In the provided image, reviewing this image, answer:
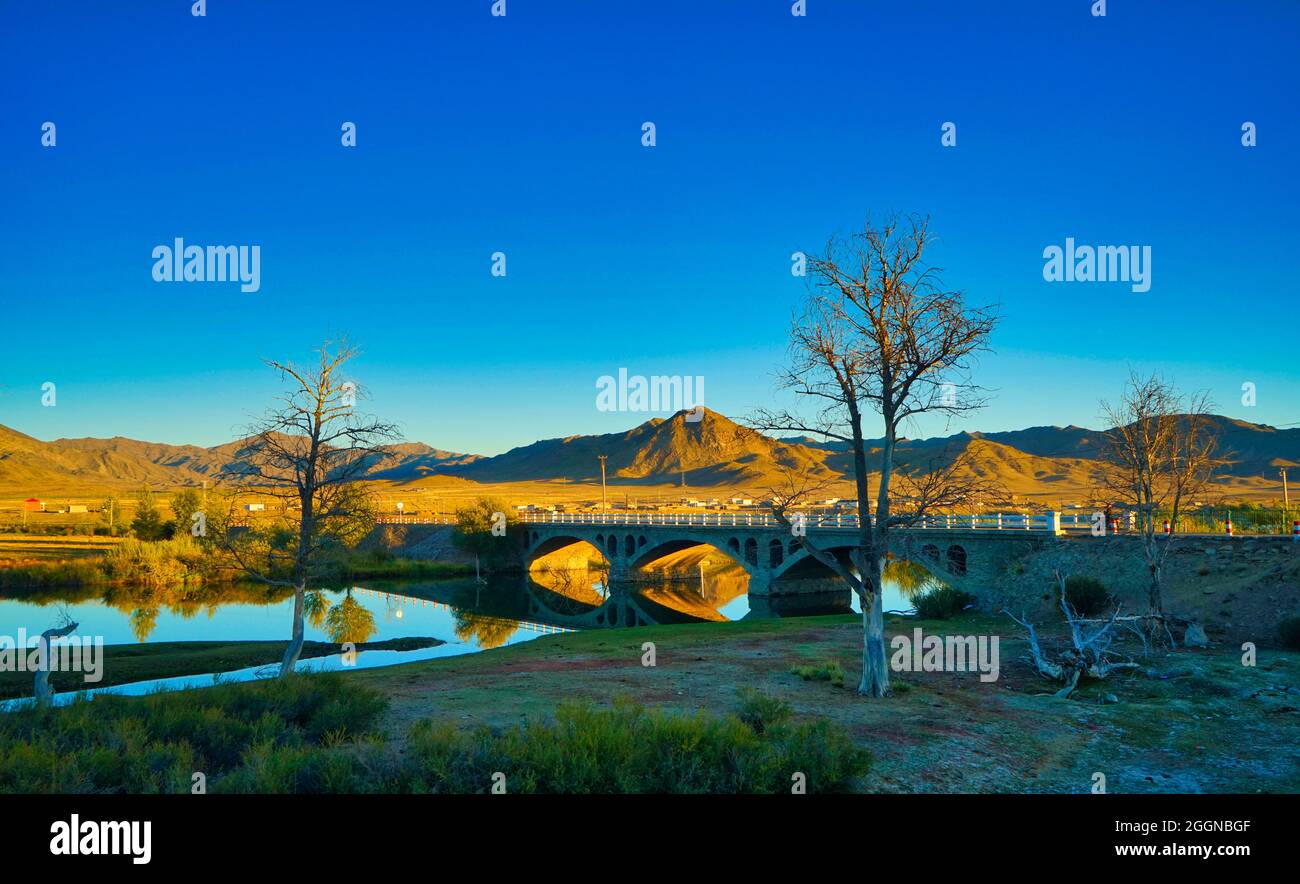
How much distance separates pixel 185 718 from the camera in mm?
11641

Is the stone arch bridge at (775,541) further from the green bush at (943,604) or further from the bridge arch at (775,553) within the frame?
the green bush at (943,604)

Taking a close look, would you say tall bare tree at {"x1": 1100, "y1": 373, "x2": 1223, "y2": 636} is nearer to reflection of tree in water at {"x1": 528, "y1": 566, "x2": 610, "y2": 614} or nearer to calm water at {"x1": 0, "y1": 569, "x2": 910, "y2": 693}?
calm water at {"x1": 0, "y1": 569, "x2": 910, "y2": 693}

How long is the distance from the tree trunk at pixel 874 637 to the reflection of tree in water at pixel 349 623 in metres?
30.1

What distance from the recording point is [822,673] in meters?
20.2

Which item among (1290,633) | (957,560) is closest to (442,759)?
(1290,633)

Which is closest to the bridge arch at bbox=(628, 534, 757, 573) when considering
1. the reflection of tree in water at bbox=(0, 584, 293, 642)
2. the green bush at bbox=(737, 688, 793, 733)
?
the reflection of tree in water at bbox=(0, 584, 293, 642)

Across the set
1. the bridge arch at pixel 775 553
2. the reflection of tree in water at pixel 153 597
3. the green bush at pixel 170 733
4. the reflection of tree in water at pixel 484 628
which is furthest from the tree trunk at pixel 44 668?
the bridge arch at pixel 775 553

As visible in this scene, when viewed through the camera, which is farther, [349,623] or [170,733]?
[349,623]

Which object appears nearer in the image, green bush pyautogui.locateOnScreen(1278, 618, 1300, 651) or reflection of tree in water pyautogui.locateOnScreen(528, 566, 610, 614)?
green bush pyautogui.locateOnScreen(1278, 618, 1300, 651)

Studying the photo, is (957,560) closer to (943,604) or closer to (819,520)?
(819,520)

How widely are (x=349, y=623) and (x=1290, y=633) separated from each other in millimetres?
45239

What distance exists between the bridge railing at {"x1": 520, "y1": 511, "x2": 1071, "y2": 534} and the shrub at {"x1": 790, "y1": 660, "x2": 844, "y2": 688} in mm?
4056

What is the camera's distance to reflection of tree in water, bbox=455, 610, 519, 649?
44781mm
